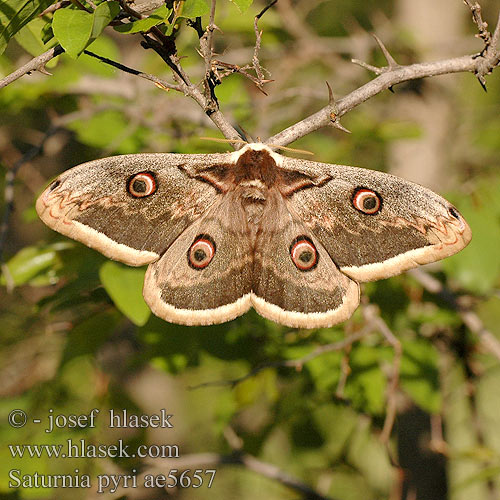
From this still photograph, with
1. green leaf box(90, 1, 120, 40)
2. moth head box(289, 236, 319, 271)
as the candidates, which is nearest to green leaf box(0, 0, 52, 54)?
green leaf box(90, 1, 120, 40)

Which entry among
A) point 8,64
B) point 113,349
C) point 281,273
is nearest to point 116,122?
point 8,64

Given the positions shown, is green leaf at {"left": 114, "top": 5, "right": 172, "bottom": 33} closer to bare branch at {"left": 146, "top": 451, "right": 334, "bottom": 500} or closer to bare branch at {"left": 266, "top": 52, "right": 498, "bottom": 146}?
bare branch at {"left": 266, "top": 52, "right": 498, "bottom": 146}

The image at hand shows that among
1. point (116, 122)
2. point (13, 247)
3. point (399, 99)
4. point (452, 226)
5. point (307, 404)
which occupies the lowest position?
point (307, 404)

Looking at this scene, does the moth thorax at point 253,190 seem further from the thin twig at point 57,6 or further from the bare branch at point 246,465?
the bare branch at point 246,465

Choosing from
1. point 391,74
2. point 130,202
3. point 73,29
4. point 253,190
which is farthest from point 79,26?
point 391,74

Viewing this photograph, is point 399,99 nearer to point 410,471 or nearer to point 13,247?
point 410,471

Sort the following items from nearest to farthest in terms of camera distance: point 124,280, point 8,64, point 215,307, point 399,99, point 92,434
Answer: point 215,307 < point 124,280 < point 8,64 < point 92,434 < point 399,99
